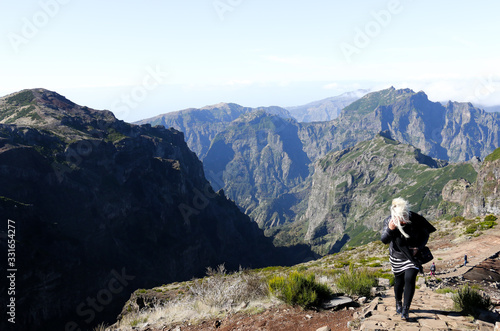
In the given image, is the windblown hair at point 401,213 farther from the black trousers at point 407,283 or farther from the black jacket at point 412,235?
the black trousers at point 407,283

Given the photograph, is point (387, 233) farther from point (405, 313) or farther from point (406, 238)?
point (405, 313)

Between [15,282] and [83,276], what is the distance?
84.7 feet

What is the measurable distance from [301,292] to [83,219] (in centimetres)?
14179

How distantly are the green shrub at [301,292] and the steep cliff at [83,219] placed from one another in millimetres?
97702

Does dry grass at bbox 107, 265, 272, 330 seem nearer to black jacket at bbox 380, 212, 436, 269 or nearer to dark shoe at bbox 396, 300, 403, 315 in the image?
dark shoe at bbox 396, 300, 403, 315

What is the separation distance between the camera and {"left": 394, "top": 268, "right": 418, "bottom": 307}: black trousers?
774cm

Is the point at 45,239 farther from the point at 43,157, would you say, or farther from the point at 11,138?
the point at 11,138

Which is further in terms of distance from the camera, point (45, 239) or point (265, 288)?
point (45, 239)

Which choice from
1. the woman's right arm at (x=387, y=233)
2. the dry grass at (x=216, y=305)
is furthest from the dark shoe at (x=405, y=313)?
the dry grass at (x=216, y=305)

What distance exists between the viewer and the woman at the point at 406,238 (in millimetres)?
7703

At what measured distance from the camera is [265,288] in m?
13.8

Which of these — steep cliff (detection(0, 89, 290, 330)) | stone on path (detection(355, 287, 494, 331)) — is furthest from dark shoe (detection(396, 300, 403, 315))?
steep cliff (detection(0, 89, 290, 330))

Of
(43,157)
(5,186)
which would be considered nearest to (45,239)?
(5,186)

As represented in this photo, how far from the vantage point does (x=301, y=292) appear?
11.1 meters
